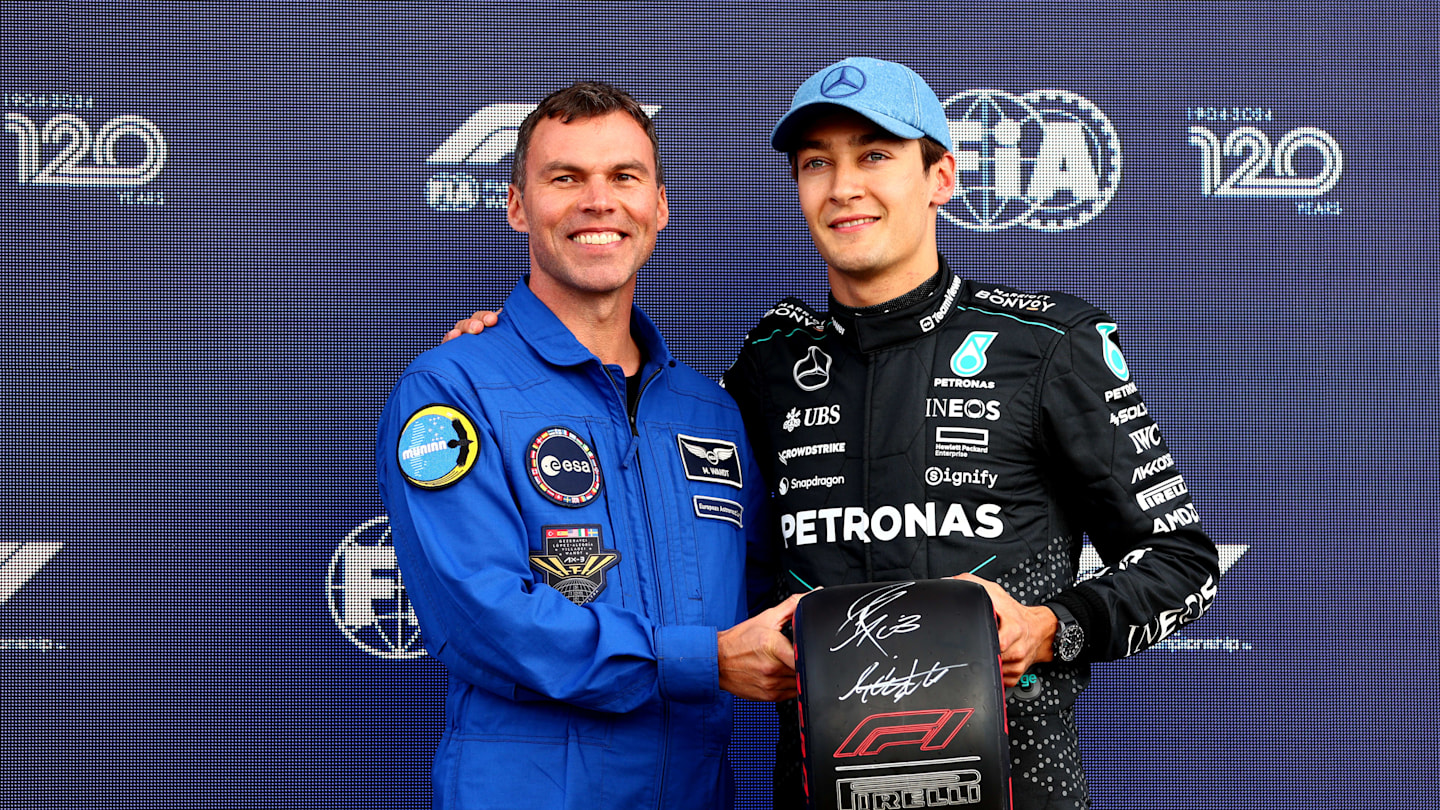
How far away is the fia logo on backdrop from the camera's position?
2.16m

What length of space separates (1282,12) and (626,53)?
122 cm

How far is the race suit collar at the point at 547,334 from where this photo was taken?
4.99 ft

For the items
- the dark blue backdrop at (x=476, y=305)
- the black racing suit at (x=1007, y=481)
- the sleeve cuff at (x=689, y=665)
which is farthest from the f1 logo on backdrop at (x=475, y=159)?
the sleeve cuff at (x=689, y=665)

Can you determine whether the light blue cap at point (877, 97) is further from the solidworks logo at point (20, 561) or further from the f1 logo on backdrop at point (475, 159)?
the solidworks logo at point (20, 561)

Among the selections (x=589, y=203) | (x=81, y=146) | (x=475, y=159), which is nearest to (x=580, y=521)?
(x=589, y=203)

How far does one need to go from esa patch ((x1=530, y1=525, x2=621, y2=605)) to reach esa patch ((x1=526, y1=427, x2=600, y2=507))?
0.04 m

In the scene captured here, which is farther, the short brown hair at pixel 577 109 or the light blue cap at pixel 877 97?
the short brown hair at pixel 577 109

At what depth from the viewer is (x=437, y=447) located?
1.40 meters

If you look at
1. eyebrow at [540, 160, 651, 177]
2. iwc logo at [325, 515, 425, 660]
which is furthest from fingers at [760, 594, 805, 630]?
iwc logo at [325, 515, 425, 660]

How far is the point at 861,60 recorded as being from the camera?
5.00 ft

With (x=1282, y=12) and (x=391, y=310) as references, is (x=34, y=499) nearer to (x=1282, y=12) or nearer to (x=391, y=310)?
(x=391, y=310)

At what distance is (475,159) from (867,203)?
0.96 meters

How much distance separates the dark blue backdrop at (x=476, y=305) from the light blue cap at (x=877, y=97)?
67cm

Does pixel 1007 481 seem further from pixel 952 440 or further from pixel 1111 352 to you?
pixel 1111 352
